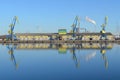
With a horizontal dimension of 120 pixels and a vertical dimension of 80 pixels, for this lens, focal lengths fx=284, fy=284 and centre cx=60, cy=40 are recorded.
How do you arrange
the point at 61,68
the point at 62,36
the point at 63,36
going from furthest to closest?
the point at 63,36 < the point at 62,36 < the point at 61,68

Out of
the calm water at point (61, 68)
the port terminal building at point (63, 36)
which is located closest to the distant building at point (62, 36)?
the port terminal building at point (63, 36)

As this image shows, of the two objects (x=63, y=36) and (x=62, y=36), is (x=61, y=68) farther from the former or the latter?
(x=63, y=36)

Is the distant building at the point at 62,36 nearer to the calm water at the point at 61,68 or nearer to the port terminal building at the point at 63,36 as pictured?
the port terminal building at the point at 63,36

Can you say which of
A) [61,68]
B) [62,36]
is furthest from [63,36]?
[61,68]

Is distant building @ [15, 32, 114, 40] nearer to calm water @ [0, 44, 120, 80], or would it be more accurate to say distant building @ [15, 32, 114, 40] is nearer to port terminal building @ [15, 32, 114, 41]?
port terminal building @ [15, 32, 114, 41]

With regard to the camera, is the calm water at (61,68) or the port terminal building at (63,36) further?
the port terminal building at (63,36)

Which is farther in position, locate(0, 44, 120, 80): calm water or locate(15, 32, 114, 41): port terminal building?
locate(15, 32, 114, 41): port terminal building

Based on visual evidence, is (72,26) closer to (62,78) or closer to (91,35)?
(91,35)

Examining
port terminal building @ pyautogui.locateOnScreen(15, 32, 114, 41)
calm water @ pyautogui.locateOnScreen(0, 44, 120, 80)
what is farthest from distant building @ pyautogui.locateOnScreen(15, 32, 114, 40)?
calm water @ pyautogui.locateOnScreen(0, 44, 120, 80)

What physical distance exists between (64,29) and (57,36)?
5.68 meters

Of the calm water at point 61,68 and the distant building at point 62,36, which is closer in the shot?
the calm water at point 61,68

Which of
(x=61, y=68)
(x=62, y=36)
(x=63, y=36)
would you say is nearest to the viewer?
(x=61, y=68)

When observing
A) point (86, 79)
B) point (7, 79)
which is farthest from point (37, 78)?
point (86, 79)

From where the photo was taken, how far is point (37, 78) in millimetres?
15383
